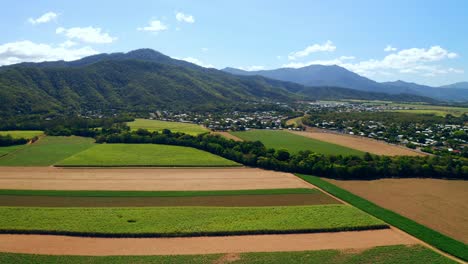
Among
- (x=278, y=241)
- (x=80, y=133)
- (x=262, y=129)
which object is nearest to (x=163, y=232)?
(x=278, y=241)

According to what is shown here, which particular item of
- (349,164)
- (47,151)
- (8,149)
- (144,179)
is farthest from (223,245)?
(8,149)

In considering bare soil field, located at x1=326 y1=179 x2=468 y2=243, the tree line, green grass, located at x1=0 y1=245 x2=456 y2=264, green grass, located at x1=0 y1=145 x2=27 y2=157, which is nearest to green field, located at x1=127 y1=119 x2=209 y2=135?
the tree line

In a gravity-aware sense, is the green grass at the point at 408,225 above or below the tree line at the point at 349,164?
below

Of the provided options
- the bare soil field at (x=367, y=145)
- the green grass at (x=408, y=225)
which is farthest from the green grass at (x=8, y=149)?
the bare soil field at (x=367, y=145)

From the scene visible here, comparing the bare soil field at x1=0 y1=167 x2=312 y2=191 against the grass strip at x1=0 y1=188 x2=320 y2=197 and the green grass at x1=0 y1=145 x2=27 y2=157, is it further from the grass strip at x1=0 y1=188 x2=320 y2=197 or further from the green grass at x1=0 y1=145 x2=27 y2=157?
the green grass at x1=0 y1=145 x2=27 y2=157

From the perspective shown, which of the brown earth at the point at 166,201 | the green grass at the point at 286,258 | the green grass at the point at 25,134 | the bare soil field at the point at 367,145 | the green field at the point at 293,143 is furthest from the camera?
the green grass at the point at 25,134

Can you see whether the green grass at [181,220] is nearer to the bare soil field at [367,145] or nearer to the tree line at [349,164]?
the tree line at [349,164]

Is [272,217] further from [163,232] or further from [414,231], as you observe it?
[414,231]
